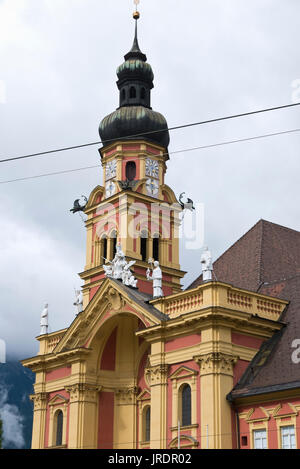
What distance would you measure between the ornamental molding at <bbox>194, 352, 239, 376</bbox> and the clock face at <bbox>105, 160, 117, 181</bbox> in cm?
1735

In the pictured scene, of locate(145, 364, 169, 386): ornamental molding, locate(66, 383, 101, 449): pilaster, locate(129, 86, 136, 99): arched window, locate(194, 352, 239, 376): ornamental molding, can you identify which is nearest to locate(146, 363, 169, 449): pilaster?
locate(145, 364, 169, 386): ornamental molding

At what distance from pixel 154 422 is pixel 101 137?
20.1m

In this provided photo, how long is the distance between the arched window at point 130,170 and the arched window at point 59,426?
14.1 m

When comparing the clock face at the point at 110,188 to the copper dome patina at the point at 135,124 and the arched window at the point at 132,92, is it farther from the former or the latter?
the arched window at the point at 132,92

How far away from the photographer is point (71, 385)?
114 feet

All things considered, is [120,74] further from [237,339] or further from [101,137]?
[237,339]

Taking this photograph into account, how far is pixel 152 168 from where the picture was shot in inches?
1725

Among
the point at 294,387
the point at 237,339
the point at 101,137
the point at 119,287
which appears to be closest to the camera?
the point at 294,387

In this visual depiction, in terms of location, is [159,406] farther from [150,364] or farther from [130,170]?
[130,170]

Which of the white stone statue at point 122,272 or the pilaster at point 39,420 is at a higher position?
the white stone statue at point 122,272

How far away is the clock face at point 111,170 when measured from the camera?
1724 inches

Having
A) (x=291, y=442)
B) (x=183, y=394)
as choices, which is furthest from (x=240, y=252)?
(x=291, y=442)

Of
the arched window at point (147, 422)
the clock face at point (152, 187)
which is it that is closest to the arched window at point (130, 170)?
the clock face at point (152, 187)

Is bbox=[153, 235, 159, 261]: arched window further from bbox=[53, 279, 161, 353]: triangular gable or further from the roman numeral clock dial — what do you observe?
bbox=[53, 279, 161, 353]: triangular gable
